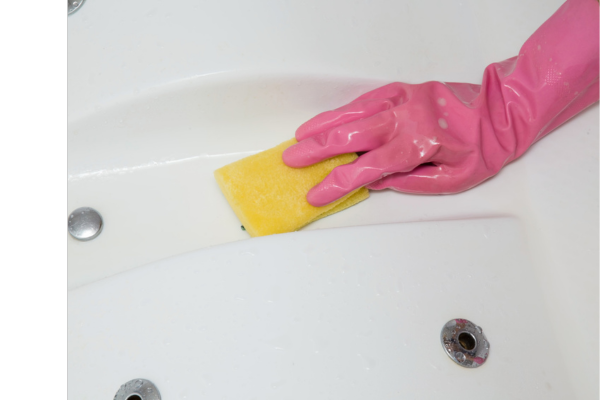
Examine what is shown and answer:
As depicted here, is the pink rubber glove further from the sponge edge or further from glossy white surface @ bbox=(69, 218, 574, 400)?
glossy white surface @ bbox=(69, 218, 574, 400)

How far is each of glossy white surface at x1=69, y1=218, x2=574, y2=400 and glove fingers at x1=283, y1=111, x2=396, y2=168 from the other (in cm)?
18

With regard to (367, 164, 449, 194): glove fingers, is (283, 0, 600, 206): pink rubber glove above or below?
above

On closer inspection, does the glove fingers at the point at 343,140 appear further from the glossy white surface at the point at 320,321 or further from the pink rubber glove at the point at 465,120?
the glossy white surface at the point at 320,321

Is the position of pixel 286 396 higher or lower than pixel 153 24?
lower

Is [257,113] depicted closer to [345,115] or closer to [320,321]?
[345,115]

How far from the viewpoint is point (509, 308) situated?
763 mm

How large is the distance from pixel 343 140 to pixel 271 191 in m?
0.18

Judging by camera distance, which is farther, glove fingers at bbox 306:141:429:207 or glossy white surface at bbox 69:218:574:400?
glove fingers at bbox 306:141:429:207

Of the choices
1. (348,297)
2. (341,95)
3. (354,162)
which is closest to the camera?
(348,297)

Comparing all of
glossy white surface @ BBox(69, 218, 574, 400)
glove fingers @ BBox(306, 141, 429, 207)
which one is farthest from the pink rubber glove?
glossy white surface @ BBox(69, 218, 574, 400)

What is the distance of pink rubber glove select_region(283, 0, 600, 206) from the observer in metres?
0.84

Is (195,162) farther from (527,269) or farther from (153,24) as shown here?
(527,269)
